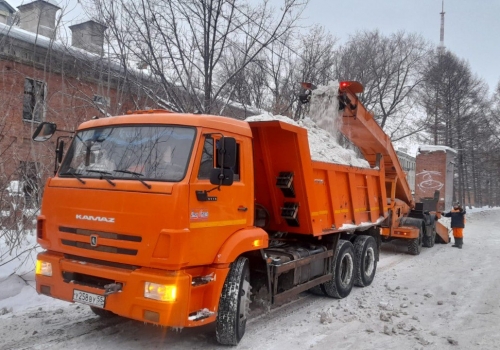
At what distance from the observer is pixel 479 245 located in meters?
14.6

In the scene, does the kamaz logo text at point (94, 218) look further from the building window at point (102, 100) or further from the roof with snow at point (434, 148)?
the roof with snow at point (434, 148)

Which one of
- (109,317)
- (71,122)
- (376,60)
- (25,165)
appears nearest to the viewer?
(109,317)

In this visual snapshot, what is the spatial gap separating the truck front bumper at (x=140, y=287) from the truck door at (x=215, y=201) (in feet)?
1.16

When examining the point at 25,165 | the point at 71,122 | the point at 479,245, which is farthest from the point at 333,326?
the point at 479,245

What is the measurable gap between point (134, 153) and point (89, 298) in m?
1.53

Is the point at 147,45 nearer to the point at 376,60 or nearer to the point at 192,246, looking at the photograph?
the point at 192,246

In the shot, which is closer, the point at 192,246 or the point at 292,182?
the point at 192,246

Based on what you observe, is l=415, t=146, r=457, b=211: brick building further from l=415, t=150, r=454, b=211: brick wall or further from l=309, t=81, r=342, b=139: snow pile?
l=309, t=81, r=342, b=139: snow pile

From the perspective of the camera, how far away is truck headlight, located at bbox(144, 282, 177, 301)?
403 cm

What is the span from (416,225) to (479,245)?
3.63 meters

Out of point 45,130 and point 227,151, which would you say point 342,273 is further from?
point 45,130

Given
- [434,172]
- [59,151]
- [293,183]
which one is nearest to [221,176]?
[293,183]

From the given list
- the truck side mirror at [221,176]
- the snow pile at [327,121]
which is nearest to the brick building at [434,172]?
the snow pile at [327,121]

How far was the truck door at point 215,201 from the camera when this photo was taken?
14.1 ft
